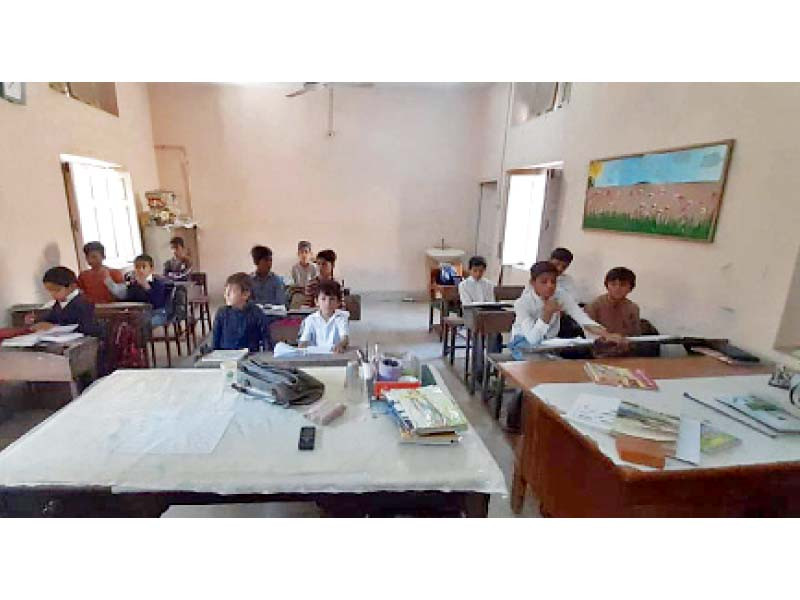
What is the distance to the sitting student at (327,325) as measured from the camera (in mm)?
2287

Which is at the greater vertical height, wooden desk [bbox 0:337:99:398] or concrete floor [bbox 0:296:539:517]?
wooden desk [bbox 0:337:99:398]

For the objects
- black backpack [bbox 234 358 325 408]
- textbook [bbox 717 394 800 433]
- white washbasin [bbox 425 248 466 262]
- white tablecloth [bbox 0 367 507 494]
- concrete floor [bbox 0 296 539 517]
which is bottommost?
concrete floor [bbox 0 296 539 517]

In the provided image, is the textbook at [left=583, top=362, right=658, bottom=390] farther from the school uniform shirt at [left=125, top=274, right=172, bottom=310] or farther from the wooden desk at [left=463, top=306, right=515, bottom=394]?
the school uniform shirt at [left=125, top=274, right=172, bottom=310]

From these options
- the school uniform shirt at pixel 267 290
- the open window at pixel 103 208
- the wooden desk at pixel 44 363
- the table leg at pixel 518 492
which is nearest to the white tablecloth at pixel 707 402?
the table leg at pixel 518 492

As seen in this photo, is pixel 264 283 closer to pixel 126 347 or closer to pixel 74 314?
pixel 126 347

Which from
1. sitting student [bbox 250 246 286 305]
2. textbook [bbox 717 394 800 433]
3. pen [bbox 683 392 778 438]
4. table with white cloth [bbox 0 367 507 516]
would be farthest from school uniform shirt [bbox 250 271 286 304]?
textbook [bbox 717 394 800 433]

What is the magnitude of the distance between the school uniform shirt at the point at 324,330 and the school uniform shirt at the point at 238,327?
33 cm

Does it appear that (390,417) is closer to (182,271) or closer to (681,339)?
(681,339)

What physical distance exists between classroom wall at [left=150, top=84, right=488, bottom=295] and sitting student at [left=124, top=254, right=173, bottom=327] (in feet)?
8.46

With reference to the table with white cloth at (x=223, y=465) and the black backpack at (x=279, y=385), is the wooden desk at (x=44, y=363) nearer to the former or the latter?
the table with white cloth at (x=223, y=465)

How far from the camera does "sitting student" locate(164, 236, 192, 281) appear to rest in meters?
4.53

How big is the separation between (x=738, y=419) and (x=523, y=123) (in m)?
4.47

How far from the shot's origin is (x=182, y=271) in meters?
4.69
